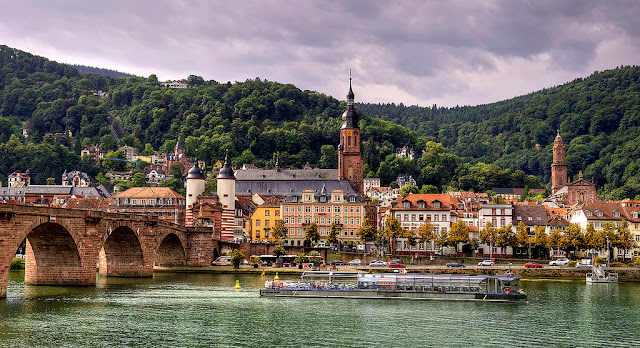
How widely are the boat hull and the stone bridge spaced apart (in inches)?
642

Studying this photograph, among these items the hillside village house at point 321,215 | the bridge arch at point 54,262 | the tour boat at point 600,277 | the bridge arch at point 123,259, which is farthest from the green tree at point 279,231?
the bridge arch at point 54,262

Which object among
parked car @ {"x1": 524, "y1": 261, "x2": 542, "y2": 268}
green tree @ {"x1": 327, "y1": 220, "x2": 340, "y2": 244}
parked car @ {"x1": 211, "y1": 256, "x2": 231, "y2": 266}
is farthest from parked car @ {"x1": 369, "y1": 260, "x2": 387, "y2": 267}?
parked car @ {"x1": 211, "y1": 256, "x2": 231, "y2": 266}

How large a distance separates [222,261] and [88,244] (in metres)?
37.7

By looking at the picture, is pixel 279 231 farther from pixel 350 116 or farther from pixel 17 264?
pixel 350 116

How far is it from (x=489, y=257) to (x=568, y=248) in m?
12.1

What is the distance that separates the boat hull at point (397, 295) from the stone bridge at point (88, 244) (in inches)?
642

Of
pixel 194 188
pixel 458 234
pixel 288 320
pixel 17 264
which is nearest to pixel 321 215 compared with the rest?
pixel 194 188

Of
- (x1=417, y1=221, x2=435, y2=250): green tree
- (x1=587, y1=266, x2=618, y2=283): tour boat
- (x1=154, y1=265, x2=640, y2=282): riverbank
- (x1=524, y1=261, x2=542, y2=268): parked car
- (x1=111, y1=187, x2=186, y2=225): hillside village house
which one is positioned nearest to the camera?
(x1=587, y1=266, x2=618, y2=283): tour boat

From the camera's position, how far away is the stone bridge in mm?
60625

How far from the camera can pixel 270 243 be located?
117 metres

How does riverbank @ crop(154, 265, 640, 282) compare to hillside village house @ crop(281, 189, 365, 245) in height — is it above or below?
below

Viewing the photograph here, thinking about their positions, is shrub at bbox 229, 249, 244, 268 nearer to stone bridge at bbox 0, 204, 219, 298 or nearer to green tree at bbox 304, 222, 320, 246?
stone bridge at bbox 0, 204, 219, 298

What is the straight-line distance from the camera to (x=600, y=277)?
9144cm

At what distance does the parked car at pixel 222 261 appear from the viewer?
108 m
